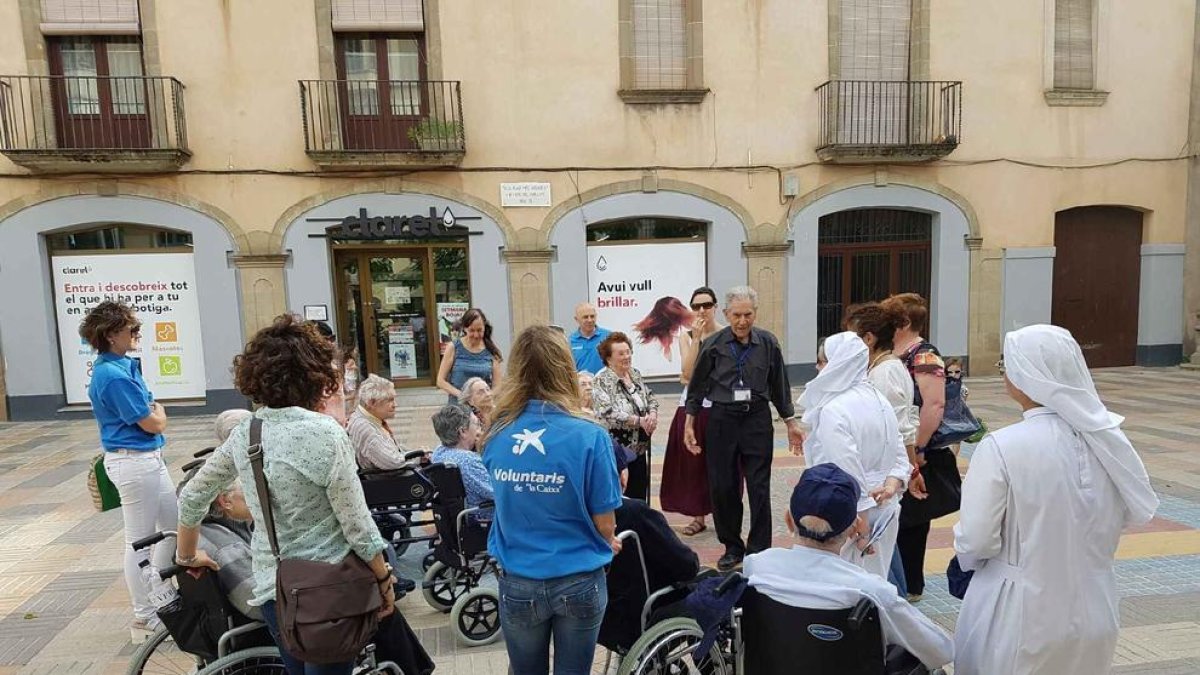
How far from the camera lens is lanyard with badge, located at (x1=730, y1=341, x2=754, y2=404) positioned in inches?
171

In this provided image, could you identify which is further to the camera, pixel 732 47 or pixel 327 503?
pixel 732 47

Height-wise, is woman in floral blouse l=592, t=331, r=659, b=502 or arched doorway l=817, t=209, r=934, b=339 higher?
arched doorway l=817, t=209, r=934, b=339

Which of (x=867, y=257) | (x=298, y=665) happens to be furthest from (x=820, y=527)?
(x=867, y=257)

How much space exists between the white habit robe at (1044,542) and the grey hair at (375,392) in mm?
3267

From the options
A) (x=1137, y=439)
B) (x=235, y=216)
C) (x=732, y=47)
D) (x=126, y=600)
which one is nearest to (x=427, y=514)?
(x=126, y=600)

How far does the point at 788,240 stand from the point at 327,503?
10.5m

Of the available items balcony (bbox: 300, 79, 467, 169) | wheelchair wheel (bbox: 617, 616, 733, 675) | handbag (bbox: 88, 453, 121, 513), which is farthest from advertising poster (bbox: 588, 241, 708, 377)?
wheelchair wheel (bbox: 617, 616, 733, 675)

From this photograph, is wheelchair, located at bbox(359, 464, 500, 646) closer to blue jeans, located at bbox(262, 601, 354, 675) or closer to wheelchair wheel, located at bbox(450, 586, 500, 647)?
wheelchair wheel, located at bbox(450, 586, 500, 647)

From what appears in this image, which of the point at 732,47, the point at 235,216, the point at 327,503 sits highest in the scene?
the point at 732,47

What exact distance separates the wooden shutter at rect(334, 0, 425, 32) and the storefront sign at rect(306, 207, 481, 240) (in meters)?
2.82

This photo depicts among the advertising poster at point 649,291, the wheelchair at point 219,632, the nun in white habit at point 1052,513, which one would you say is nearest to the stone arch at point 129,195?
the advertising poster at point 649,291

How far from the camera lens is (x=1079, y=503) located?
6.56 feet

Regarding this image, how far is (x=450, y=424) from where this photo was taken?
13.7 ft

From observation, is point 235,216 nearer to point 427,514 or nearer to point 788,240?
point 427,514
